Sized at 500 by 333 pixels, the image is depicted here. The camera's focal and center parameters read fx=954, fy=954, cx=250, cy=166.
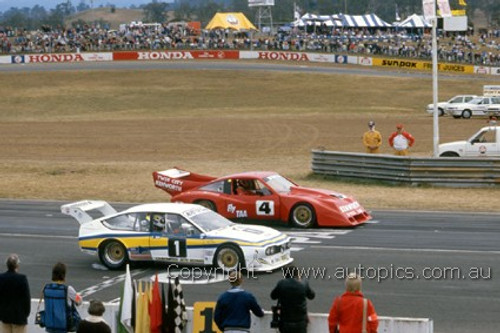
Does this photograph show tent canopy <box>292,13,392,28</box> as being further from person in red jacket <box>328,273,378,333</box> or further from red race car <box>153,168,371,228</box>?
person in red jacket <box>328,273,378,333</box>

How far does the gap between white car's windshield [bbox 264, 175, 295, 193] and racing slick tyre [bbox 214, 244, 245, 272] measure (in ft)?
16.6

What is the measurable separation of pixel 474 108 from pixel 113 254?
3595 cm

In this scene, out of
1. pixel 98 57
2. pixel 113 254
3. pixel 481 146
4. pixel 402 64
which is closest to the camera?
pixel 113 254

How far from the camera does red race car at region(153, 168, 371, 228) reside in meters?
20.1

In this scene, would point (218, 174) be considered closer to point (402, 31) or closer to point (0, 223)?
point (0, 223)

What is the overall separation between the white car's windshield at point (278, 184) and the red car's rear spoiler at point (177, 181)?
187 cm

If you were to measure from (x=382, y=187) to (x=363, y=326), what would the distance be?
1769 cm

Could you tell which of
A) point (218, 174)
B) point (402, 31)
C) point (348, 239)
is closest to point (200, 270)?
point (348, 239)

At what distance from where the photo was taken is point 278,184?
20.6 meters

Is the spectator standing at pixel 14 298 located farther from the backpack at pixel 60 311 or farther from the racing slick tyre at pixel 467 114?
the racing slick tyre at pixel 467 114

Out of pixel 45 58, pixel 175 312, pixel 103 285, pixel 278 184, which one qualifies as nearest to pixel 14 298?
pixel 175 312

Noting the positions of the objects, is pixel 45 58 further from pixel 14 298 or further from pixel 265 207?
pixel 14 298

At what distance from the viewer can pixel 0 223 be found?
22.1 meters

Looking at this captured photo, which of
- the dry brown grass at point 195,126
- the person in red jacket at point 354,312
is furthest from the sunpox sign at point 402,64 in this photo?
the person in red jacket at point 354,312
